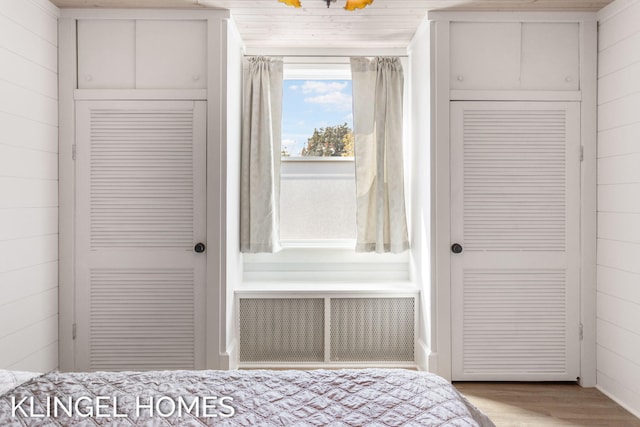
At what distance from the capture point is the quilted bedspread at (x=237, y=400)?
1248 millimetres

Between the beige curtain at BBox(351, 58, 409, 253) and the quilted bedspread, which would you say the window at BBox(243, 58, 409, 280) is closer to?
the beige curtain at BBox(351, 58, 409, 253)

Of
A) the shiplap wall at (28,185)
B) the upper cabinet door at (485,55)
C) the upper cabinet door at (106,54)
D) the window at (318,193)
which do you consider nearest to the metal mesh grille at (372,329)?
the window at (318,193)

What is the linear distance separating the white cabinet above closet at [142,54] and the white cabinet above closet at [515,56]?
1.61 m

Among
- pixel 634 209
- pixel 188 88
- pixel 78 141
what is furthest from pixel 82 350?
pixel 634 209

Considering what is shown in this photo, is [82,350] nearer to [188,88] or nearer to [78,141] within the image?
[78,141]

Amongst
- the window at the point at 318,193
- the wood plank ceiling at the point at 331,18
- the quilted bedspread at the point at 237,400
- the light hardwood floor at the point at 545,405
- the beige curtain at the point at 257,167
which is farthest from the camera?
the window at the point at 318,193

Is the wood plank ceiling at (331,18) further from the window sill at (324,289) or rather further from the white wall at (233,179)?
the window sill at (324,289)

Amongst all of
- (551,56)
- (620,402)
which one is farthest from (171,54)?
(620,402)

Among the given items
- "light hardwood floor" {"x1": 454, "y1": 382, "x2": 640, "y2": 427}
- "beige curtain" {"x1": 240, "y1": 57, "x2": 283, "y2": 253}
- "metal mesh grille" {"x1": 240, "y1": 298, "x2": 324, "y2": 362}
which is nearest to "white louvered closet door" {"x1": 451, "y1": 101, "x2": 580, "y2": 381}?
"light hardwood floor" {"x1": 454, "y1": 382, "x2": 640, "y2": 427}

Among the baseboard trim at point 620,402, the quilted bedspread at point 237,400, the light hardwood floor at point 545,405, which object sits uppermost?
the quilted bedspread at point 237,400

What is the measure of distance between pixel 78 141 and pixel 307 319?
1884 millimetres

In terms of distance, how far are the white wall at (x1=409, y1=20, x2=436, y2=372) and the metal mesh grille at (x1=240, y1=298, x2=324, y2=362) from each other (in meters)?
0.72

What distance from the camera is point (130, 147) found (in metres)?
2.89

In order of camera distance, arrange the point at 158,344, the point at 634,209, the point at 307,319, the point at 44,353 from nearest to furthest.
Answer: the point at 634,209 → the point at 44,353 → the point at 158,344 → the point at 307,319
